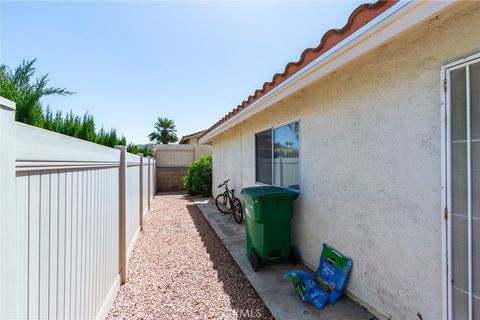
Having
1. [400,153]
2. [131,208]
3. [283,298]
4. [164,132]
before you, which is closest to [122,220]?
[131,208]

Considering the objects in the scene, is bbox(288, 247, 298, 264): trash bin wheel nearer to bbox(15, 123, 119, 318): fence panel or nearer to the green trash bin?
the green trash bin

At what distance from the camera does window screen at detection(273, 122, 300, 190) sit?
4.52m

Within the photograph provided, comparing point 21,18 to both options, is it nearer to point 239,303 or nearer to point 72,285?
point 72,285

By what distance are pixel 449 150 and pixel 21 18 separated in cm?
562

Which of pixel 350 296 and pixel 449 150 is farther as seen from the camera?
pixel 350 296

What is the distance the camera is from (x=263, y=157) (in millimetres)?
5930

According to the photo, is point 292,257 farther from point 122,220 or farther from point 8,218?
point 8,218

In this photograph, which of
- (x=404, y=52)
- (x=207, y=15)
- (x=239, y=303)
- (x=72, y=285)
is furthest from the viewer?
(x=207, y=15)

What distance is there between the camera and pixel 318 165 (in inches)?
151

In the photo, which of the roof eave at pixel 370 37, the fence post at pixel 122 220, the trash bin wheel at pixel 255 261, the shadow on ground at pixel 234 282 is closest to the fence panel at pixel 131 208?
the fence post at pixel 122 220

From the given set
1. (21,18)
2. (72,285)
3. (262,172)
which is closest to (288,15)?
(262,172)

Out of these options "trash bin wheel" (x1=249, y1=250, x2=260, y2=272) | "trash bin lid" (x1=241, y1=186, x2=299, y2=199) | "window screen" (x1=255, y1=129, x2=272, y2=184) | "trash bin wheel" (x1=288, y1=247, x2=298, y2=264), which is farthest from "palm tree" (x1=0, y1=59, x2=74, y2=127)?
"trash bin wheel" (x1=288, y1=247, x2=298, y2=264)

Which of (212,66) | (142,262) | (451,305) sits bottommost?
(142,262)

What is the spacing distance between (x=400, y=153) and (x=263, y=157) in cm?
362
